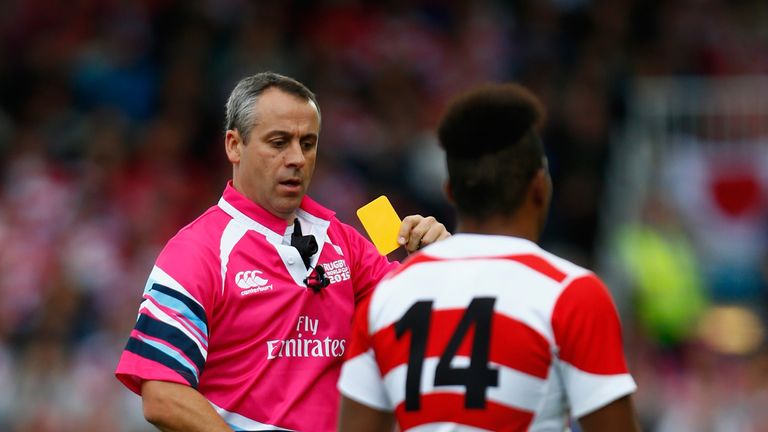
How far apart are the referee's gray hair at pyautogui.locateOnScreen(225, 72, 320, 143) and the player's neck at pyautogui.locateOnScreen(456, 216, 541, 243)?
4.61ft

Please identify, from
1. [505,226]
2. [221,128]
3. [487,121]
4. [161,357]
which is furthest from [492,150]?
[221,128]

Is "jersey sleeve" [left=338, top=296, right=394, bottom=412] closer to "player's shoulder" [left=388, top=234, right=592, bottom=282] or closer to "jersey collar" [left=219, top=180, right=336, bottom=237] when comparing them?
"player's shoulder" [left=388, top=234, right=592, bottom=282]

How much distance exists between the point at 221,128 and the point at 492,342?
9109 mm

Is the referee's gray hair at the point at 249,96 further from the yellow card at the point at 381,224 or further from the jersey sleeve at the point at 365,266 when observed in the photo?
the jersey sleeve at the point at 365,266

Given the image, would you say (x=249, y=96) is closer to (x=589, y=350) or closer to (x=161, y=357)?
(x=161, y=357)

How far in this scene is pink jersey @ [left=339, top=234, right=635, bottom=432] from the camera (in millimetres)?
3803

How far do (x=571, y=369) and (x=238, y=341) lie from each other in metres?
1.53

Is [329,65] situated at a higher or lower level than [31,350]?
higher

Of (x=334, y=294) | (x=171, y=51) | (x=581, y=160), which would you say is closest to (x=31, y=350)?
(x=171, y=51)

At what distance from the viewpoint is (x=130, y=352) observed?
479 centimetres

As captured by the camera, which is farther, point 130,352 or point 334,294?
point 334,294

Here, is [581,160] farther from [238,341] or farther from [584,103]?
[238,341]

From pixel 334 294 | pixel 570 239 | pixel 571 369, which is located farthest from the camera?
pixel 570 239

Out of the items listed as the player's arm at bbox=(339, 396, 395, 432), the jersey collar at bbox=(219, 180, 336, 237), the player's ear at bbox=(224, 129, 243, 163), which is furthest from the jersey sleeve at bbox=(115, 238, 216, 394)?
the player's arm at bbox=(339, 396, 395, 432)
